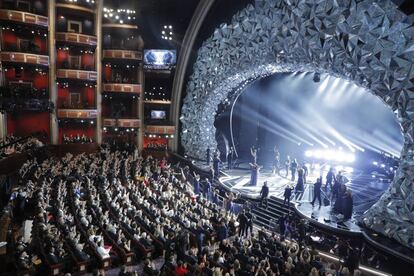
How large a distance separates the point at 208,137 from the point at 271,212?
12.2 meters

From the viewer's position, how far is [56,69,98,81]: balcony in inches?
1291

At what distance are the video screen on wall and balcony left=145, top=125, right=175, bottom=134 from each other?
5.81 m

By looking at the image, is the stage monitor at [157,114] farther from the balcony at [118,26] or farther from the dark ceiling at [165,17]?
the balcony at [118,26]

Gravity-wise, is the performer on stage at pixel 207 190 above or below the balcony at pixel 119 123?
below

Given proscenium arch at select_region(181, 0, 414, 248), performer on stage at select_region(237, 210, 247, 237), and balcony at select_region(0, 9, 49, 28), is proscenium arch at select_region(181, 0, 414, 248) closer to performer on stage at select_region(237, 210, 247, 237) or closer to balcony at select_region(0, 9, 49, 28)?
performer on stage at select_region(237, 210, 247, 237)

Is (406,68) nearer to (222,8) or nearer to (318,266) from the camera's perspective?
(318,266)

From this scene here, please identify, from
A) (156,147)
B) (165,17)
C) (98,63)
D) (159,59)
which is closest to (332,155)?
(156,147)

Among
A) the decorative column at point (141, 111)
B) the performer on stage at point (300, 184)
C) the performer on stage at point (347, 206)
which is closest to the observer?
the performer on stage at point (347, 206)

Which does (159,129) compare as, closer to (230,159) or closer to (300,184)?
(230,159)

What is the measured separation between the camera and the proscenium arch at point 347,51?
46.6 feet

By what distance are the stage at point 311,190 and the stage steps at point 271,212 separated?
0.45 m

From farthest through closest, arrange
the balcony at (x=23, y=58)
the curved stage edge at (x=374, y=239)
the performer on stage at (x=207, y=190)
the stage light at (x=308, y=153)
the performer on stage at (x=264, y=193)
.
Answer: the balcony at (x=23, y=58) < the stage light at (x=308, y=153) < the performer on stage at (x=207, y=190) < the performer on stage at (x=264, y=193) < the curved stage edge at (x=374, y=239)

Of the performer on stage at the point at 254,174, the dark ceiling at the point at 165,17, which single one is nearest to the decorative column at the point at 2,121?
the dark ceiling at the point at 165,17

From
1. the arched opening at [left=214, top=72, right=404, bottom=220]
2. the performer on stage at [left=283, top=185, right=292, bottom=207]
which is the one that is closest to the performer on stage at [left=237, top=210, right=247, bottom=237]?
the performer on stage at [left=283, top=185, right=292, bottom=207]
